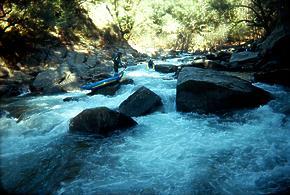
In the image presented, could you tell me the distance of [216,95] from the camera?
9555 millimetres

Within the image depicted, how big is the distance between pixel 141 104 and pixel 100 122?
2.16 m

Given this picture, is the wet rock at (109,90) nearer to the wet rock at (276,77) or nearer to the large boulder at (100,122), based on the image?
the large boulder at (100,122)

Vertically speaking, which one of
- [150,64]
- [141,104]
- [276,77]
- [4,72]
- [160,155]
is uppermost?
[150,64]

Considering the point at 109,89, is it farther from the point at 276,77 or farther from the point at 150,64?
the point at 276,77

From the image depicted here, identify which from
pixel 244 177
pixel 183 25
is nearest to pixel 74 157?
pixel 244 177

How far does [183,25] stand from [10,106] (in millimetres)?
26775

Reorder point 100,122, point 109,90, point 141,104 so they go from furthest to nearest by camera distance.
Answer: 1. point 109,90
2. point 141,104
3. point 100,122

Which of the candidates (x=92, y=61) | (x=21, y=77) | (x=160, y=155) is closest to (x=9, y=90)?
(x=21, y=77)

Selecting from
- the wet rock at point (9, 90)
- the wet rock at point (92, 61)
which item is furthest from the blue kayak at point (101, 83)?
the wet rock at point (92, 61)

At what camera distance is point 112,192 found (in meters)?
5.64

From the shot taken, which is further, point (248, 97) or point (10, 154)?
point (248, 97)

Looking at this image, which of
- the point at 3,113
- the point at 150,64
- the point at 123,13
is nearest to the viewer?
the point at 3,113

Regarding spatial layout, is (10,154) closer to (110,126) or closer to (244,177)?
(110,126)

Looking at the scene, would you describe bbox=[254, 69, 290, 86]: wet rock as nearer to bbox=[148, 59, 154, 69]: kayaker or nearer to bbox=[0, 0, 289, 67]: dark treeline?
bbox=[0, 0, 289, 67]: dark treeline
